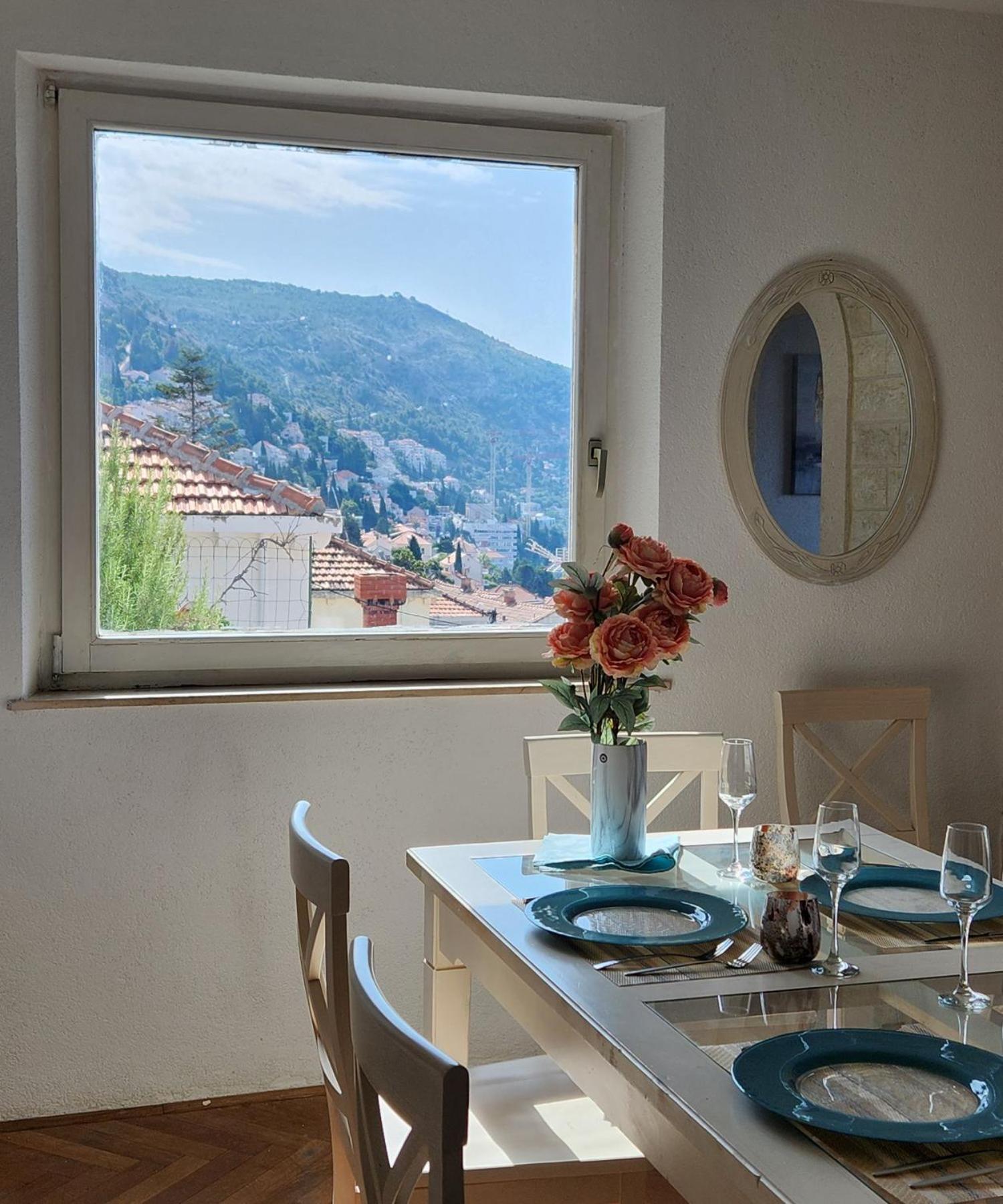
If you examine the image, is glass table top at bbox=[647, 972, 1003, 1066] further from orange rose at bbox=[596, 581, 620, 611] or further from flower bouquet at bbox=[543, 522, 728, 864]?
orange rose at bbox=[596, 581, 620, 611]

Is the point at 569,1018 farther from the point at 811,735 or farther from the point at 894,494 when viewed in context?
the point at 894,494

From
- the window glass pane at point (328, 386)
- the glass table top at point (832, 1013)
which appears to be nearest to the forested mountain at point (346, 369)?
the window glass pane at point (328, 386)

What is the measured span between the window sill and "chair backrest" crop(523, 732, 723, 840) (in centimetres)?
50

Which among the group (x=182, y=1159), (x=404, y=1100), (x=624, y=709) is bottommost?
(x=182, y=1159)

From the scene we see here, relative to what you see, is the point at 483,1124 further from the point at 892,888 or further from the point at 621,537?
the point at 621,537

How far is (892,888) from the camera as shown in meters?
1.96

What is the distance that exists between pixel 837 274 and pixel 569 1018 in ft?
7.52

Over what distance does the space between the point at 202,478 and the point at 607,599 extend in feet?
4.55

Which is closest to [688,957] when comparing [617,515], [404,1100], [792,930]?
[792,930]

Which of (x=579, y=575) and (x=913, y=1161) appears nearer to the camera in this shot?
(x=913, y=1161)

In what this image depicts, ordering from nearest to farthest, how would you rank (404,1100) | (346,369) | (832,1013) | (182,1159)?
(404,1100) < (832,1013) < (182,1159) < (346,369)

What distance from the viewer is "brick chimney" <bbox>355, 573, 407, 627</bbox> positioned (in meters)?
3.18

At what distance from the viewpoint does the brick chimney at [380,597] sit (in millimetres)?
3182

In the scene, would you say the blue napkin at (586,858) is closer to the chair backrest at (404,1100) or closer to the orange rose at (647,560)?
the orange rose at (647,560)
